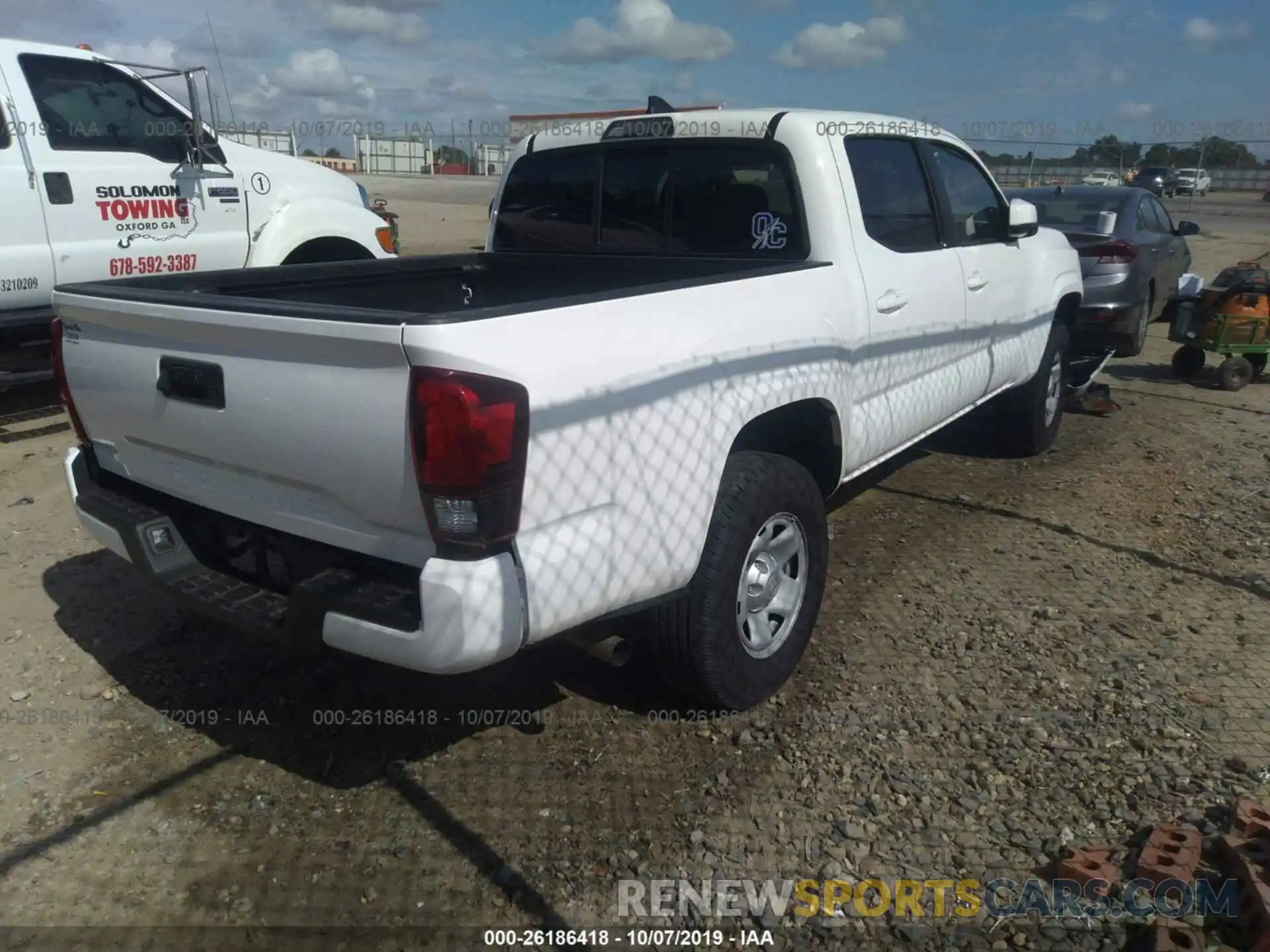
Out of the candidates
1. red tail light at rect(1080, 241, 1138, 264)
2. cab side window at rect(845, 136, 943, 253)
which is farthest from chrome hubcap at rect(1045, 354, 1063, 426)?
red tail light at rect(1080, 241, 1138, 264)

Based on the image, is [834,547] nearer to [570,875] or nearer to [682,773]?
[682,773]

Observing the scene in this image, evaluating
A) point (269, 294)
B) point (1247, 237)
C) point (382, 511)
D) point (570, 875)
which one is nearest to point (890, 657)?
point (570, 875)

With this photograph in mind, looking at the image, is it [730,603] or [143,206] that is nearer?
[730,603]

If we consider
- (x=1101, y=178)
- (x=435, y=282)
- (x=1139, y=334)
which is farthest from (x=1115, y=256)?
(x=1101, y=178)

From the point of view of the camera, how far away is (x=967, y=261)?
4.67 metres

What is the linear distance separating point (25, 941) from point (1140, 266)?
8900 millimetres

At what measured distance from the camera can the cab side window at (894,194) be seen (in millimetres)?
3908

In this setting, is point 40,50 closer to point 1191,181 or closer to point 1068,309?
point 1068,309

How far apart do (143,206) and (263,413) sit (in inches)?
188

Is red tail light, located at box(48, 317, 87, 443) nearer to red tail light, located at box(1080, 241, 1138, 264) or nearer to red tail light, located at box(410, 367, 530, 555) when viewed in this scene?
red tail light, located at box(410, 367, 530, 555)

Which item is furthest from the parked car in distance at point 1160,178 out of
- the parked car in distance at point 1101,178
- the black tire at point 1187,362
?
the black tire at point 1187,362

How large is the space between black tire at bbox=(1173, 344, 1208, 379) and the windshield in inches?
53.6

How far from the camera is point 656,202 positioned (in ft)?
13.4

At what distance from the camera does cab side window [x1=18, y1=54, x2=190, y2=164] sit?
20.0 feet
